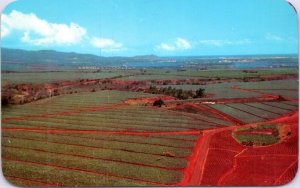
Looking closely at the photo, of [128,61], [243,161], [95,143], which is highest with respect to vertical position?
[128,61]

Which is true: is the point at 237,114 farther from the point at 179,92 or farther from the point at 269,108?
the point at 179,92

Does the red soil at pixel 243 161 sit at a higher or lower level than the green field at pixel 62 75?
lower

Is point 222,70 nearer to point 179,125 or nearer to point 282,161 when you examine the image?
point 179,125

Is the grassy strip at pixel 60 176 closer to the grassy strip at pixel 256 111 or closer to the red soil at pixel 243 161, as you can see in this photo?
the red soil at pixel 243 161

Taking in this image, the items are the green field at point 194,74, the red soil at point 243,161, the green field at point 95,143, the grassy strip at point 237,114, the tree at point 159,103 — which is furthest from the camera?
the tree at point 159,103

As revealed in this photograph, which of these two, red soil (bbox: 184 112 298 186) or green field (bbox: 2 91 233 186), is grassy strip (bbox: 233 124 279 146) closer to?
red soil (bbox: 184 112 298 186)

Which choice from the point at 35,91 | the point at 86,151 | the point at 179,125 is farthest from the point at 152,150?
the point at 35,91

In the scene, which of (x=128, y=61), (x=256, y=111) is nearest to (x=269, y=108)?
(x=256, y=111)

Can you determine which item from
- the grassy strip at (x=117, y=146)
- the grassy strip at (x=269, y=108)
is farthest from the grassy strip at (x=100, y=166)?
the grassy strip at (x=269, y=108)

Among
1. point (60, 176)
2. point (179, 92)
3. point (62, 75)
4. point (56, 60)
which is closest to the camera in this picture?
point (60, 176)

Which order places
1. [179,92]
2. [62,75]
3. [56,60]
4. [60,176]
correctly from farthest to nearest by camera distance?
1. [179,92]
2. [62,75]
3. [56,60]
4. [60,176]

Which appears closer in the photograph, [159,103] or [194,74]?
[194,74]
